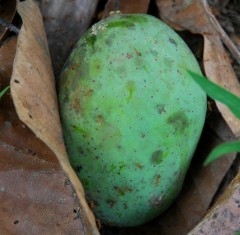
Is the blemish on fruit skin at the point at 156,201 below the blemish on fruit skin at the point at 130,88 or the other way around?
below

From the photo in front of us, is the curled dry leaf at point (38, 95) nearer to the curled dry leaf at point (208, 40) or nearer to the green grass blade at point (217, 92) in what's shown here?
the green grass blade at point (217, 92)

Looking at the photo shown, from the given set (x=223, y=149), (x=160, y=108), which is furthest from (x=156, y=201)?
(x=223, y=149)

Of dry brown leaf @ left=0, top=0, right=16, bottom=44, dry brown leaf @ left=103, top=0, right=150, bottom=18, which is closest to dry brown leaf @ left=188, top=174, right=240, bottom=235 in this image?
dry brown leaf @ left=103, top=0, right=150, bottom=18

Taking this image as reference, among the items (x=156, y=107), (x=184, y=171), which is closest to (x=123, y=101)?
(x=156, y=107)

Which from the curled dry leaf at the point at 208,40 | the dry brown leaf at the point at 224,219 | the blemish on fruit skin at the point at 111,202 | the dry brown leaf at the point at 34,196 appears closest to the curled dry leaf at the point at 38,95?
the dry brown leaf at the point at 34,196

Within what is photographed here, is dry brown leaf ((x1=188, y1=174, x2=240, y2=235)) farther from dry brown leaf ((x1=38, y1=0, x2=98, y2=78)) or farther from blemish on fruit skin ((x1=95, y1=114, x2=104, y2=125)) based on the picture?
dry brown leaf ((x1=38, y1=0, x2=98, y2=78))

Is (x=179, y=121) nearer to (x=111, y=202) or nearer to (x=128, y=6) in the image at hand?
(x=111, y=202)
